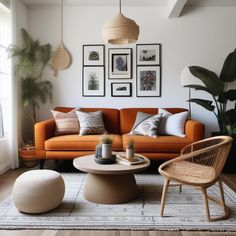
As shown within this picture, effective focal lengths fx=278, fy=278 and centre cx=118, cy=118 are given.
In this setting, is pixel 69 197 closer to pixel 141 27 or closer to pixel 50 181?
pixel 50 181

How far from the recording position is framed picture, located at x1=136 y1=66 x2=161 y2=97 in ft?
15.4

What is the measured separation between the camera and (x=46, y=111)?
4.83 m

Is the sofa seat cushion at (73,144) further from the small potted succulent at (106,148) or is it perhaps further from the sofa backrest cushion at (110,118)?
the small potted succulent at (106,148)

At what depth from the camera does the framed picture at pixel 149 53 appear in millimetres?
4676

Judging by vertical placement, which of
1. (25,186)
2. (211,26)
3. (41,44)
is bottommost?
(25,186)

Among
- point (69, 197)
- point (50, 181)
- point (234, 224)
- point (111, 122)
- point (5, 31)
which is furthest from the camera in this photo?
point (111, 122)

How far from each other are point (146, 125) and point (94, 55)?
159 cm

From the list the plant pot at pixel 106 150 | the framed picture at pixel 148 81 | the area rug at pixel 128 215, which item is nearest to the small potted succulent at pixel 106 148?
the plant pot at pixel 106 150

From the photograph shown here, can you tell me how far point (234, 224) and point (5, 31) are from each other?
3807mm

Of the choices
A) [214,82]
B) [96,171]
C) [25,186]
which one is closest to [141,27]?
[214,82]

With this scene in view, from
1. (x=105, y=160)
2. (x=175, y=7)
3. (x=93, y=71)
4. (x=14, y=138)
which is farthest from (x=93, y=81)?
(x=105, y=160)

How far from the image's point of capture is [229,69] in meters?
4.19

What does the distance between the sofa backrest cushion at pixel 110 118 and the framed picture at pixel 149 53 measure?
1.01 meters

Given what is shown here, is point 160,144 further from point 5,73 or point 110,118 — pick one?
point 5,73
